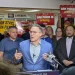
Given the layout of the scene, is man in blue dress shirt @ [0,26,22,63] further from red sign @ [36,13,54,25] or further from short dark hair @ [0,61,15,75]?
short dark hair @ [0,61,15,75]

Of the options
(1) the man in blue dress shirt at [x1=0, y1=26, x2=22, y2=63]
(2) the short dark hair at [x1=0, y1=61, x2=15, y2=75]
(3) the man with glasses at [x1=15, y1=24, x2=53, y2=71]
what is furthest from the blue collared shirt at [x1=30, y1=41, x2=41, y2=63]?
(2) the short dark hair at [x1=0, y1=61, x2=15, y2=75]

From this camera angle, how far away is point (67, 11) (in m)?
7.24

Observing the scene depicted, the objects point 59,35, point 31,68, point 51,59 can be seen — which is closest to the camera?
point 51,59

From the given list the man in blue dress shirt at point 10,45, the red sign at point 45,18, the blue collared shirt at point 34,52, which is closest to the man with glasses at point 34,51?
the blue collared shirt at point 34,52

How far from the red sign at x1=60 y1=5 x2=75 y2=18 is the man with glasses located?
361 centimetres

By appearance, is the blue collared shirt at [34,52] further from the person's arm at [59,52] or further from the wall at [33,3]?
the wall at [33,3]

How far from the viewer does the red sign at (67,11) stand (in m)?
7.20

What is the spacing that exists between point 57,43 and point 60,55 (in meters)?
0.33

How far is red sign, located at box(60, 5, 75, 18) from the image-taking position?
23.6ft

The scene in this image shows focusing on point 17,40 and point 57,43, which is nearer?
point 17,40

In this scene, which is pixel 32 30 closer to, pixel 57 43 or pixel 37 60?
pixel 37 60

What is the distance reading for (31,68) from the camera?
3574mm

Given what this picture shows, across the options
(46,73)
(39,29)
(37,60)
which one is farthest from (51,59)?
(46,73)

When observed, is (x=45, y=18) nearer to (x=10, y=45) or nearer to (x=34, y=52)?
(x=10, y=45)
